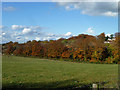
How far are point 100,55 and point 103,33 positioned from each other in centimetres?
1204

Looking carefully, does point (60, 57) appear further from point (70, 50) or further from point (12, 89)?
point (12, 89)

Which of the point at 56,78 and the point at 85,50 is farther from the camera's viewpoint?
the point at 85,50

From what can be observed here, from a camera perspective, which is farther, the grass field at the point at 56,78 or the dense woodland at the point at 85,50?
the dense woodland at the point at 85,50

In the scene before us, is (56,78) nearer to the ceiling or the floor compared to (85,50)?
nearer to the floor

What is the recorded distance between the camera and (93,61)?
6134cm

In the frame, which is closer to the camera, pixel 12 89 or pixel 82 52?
pixel 12 89

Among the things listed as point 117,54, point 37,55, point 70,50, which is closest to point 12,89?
point 117,54

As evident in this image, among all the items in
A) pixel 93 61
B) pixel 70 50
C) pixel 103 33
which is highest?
pixel 103 33

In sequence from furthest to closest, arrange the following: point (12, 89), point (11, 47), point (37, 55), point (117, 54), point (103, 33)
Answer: point (11, 47)
point (37, 55)
point (103, 33)
point (117, 54)
point (12, 89)

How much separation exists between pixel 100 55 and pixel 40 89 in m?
54.3

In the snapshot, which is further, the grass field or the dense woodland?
the dense woodland

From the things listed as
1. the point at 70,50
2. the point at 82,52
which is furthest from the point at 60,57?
the point at 82,52

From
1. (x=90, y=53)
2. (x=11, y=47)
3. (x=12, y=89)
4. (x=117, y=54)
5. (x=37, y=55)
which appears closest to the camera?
(x=12, y=89)

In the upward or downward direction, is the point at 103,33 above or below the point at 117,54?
above
